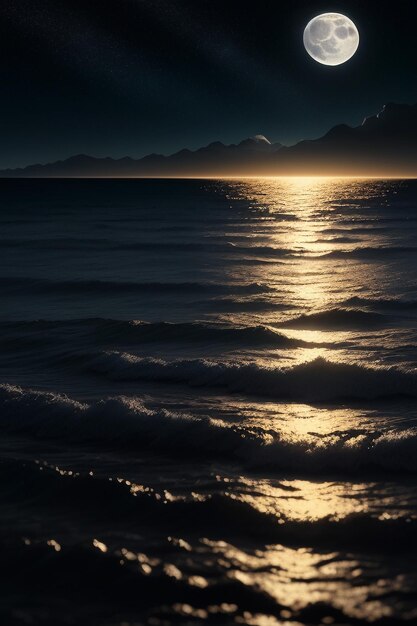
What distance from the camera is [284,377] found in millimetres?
12188

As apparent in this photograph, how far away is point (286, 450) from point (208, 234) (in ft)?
133

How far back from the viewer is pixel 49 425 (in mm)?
9914

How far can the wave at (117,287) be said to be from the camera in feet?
76.2

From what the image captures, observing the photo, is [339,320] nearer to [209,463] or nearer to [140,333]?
[140,333]

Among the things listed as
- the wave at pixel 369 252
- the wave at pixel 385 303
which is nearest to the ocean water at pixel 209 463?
the wave at pixel 385 303

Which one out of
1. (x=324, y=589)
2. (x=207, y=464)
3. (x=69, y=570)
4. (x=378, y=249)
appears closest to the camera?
(x=324, y=589)

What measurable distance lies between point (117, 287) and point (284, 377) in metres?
12.9

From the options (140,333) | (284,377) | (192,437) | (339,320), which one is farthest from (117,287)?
(192,437)

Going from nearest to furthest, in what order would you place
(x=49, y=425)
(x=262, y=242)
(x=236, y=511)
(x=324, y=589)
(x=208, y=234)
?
1. (x=324, y=589)
2. (x=236, y=511)
3. (x=49, y=425)
4. (x=262, y=242)
5. (x=208, y=234)

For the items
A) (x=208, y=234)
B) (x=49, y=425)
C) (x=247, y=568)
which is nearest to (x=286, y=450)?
(x=247, y=568)

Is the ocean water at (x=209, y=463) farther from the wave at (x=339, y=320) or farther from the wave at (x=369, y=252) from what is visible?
the wave at (x=369, y=252)

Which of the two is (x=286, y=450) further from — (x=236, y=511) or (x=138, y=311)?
(x=138, y=311)

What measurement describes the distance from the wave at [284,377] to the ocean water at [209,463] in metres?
0.04

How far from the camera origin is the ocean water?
233 inches
